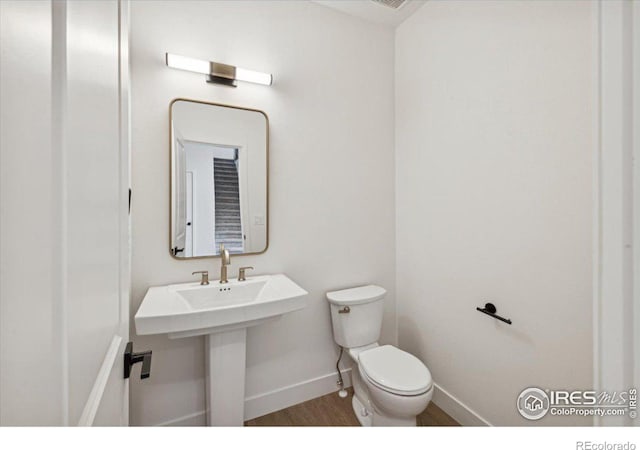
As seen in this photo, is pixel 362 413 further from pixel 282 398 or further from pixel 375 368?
pixel 282 398

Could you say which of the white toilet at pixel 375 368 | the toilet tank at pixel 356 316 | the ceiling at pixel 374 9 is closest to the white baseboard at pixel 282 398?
the white toilet at pixel 375 368

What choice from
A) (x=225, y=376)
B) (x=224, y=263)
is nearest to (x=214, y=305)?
(x=224, y=263)

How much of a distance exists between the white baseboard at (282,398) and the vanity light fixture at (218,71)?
1.88 metres

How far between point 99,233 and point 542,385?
1.75 meters

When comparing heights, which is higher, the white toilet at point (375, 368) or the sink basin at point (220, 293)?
the sink basin at point (220, 293)

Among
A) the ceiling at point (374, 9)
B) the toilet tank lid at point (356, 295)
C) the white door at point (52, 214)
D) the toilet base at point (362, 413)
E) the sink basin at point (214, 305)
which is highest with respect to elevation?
the ceiling at point (374, 9)

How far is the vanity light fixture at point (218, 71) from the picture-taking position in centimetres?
144

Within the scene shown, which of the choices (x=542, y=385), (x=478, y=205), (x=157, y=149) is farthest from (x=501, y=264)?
(x=157, y=149)

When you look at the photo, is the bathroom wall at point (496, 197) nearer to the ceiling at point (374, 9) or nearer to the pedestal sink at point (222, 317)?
the ceiling at point (374, 9)

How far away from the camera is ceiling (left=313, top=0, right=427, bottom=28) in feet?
5.92

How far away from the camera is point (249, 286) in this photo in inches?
60.5

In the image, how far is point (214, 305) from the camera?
1.46m

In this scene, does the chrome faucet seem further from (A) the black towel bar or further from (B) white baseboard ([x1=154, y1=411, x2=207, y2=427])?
(A) the black towel bar

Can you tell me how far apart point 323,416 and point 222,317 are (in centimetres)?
100
